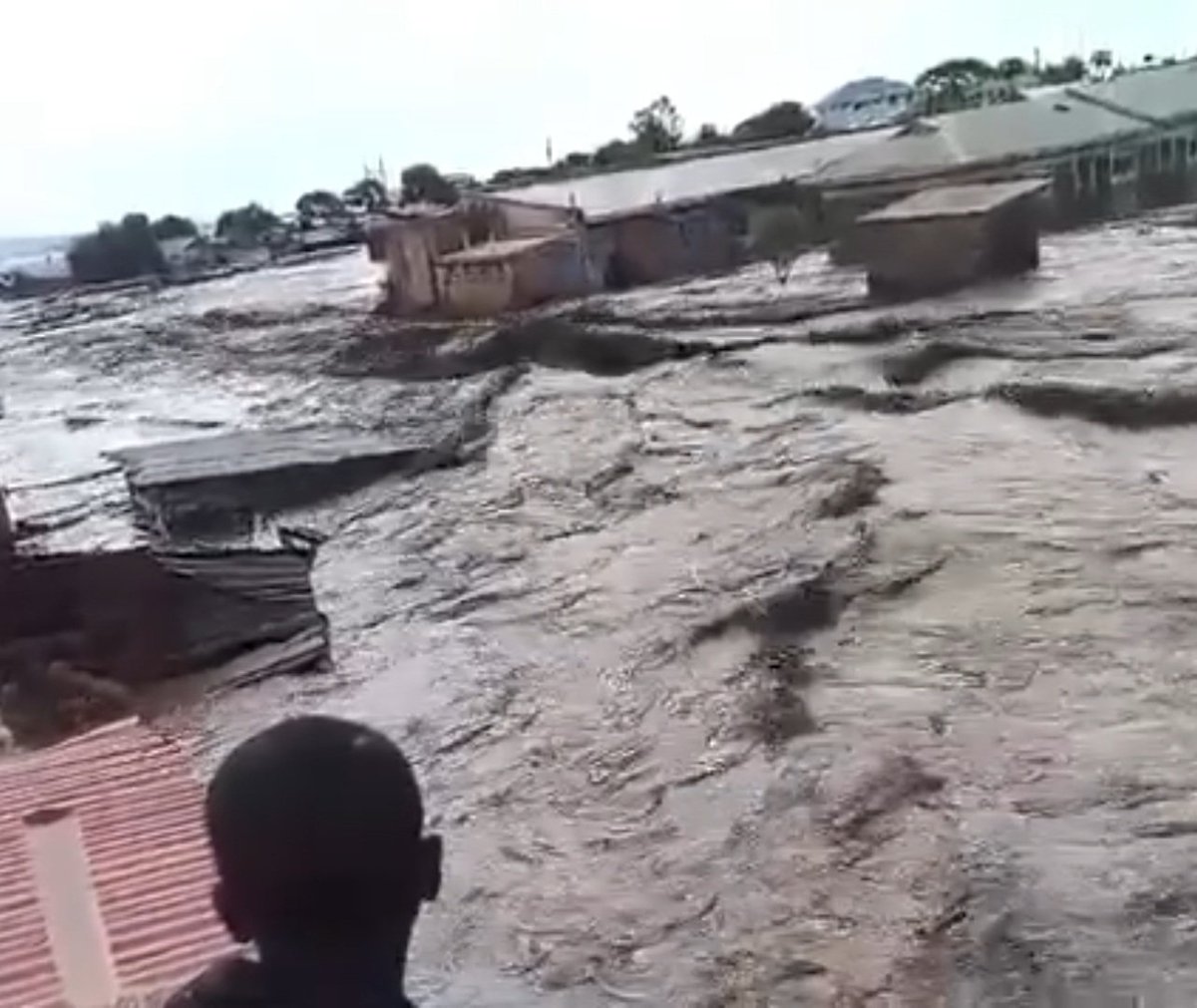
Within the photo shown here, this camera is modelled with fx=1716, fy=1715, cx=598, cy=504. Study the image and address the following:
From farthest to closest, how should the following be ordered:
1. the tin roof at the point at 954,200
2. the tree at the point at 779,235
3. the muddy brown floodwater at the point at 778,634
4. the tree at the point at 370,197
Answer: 1. the tree at the point at 779,235
2. the tin roof at the point at 954,200
3. the tree at the point at 370,197
4. the muddy brown floodwater at the point at 778,634

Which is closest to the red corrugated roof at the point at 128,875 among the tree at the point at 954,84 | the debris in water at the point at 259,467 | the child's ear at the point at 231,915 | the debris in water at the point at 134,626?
the child's ear at the point at 231,915

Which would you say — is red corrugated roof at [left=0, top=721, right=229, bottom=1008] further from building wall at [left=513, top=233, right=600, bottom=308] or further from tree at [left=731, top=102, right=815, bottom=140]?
building wall at [left=513, top=233, right=600, bottom=308]

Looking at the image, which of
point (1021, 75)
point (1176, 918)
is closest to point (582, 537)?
point (1176, 918)

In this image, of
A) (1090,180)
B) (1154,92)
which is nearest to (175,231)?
(1154,92)

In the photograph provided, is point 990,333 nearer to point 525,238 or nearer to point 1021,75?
point 1021,75

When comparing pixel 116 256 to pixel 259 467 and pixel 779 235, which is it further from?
pixel 779 235

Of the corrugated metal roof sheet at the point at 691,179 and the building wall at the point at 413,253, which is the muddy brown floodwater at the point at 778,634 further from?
the corrugated metal roof sheet at the point at 691,179
